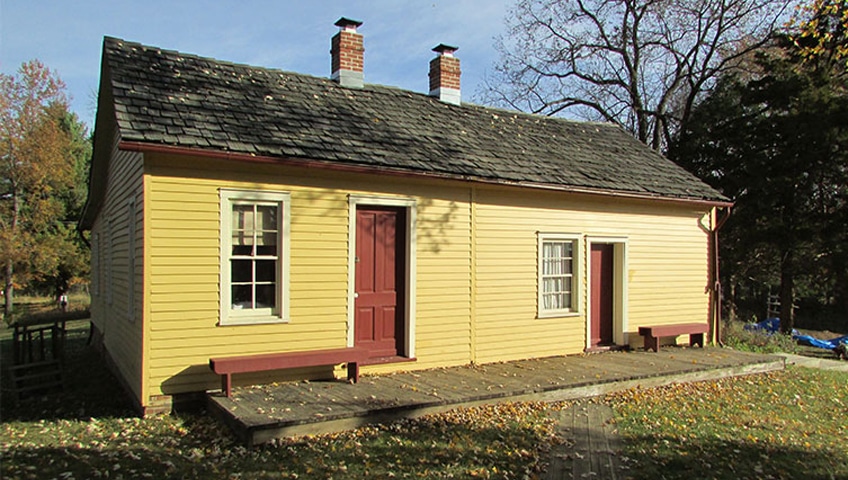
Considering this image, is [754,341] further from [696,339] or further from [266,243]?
[266,243]

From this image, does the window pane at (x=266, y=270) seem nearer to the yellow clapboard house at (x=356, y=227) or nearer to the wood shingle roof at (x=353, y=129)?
the yellow clapboard house at (x=356, y=227)

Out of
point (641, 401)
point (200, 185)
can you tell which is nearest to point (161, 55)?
point (200, 185)

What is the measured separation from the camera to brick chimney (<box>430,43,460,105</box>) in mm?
13359

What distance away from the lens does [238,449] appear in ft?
20.6

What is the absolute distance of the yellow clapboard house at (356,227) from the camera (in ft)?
26.2

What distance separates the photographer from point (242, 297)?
8.46 metres

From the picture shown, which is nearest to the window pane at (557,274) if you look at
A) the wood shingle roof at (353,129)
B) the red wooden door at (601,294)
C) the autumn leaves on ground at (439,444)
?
the red wooden door at (601,294)

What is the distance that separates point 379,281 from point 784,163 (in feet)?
61.1

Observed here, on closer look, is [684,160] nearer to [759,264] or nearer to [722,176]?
[722,176]

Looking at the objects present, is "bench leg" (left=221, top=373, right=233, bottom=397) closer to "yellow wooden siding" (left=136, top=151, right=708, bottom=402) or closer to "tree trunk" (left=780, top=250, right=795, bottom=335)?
"yellow wooden siding" (left=136, top=151, right=708, bottom=402)

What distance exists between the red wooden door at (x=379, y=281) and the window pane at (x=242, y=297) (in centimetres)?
167

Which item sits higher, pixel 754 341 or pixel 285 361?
pixel 285 361

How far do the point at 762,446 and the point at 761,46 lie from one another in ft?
77.8

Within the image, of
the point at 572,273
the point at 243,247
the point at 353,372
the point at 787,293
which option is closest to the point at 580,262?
the point at 572,273
